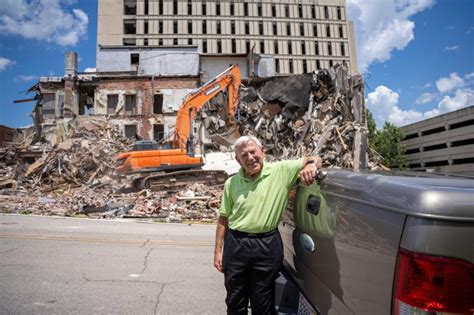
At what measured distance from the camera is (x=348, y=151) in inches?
731

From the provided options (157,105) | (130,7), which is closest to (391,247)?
(157,105)

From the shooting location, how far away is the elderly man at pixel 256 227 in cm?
A: 263

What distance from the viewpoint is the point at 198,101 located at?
55.5 feet

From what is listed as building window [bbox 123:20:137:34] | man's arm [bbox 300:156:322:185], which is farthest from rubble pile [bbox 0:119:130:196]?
building window [bbox 123:20:137:34]

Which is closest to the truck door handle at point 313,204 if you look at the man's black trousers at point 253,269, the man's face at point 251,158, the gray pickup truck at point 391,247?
the gray pickup truck at point 391,247

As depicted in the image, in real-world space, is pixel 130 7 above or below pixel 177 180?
above

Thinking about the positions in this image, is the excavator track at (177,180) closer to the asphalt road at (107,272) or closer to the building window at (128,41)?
the asphalt road at (107,272)

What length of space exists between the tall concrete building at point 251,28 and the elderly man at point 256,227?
217 ft

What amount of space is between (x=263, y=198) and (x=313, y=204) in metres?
0.50

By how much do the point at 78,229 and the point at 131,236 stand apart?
1.92 meters

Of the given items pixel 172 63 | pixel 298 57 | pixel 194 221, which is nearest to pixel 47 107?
pixel 172 63

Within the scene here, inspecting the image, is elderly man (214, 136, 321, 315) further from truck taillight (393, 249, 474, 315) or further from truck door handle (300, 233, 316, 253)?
truck taillight (393, 249, 474, 315)

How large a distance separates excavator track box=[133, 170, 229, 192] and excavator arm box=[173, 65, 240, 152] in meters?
1.37

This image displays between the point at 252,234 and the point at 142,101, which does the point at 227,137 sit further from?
the point at 252,234
